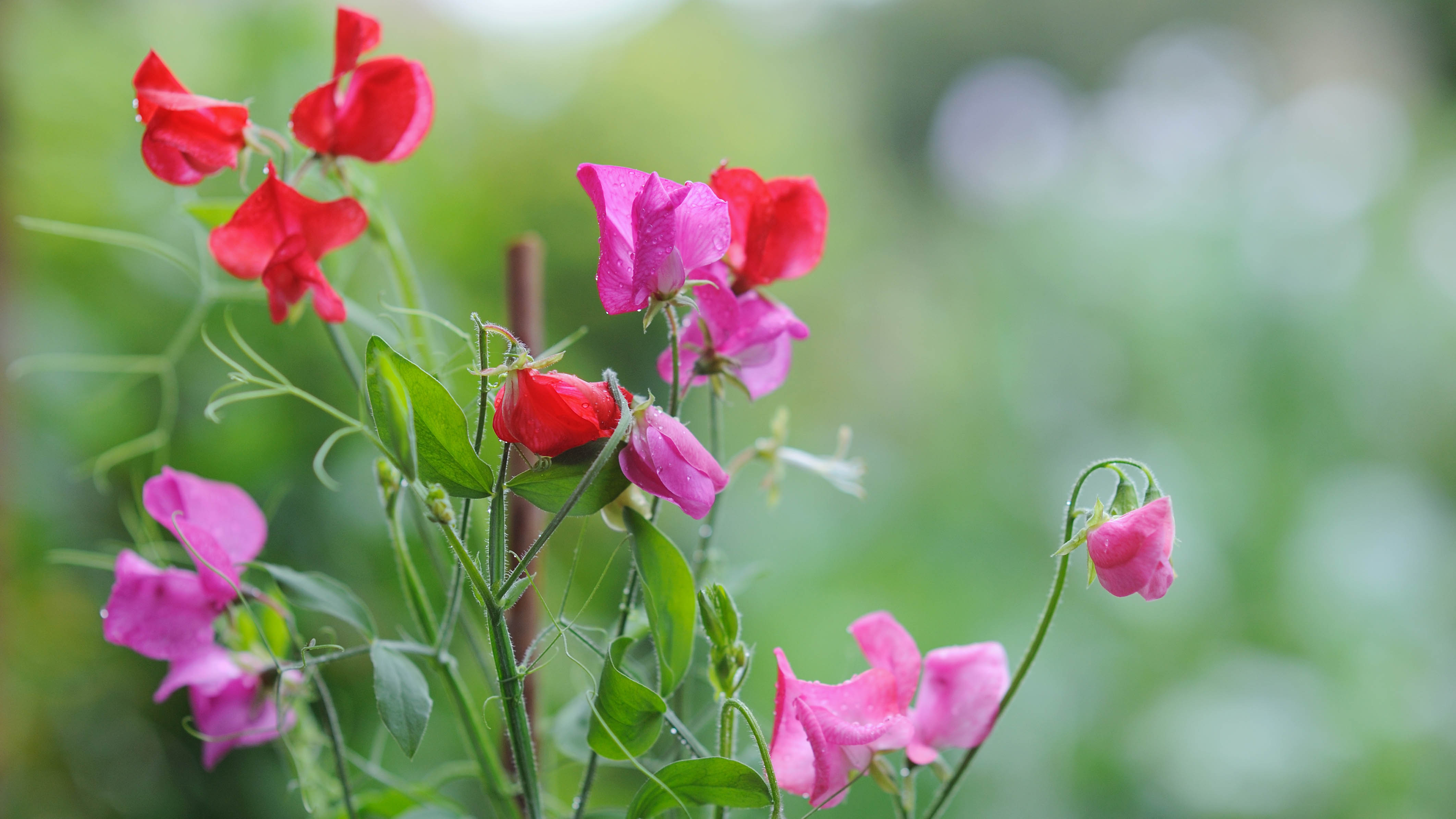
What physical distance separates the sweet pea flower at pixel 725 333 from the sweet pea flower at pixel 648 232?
20mm

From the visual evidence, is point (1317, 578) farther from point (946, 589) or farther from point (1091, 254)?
point (1091, 254)

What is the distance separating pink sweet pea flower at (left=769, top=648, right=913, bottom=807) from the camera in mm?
221

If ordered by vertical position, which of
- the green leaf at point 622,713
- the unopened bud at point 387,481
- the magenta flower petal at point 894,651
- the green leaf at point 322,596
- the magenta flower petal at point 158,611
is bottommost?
the magenta flower petal at point 158,611

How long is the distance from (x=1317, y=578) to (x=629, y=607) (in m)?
1.83

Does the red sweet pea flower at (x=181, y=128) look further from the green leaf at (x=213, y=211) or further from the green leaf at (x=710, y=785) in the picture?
the green leaf at (x=710, y=785)

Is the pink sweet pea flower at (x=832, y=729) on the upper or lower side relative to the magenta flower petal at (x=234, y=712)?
upper

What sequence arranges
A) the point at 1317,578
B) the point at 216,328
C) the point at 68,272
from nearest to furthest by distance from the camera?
1. the point at 216,328
2. the point at 68,272
3. the point at 1317,578

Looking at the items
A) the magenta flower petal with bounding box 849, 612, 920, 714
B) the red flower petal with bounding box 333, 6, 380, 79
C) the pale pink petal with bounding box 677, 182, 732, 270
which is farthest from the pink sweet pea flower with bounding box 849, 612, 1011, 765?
the red flower petal with bounding box 333, 6, 380, 79

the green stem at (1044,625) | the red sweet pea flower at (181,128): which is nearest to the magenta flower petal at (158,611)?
the red sweet pea flower at (181,128)

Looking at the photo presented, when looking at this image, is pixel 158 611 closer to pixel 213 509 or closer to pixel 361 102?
Result: pixel 213 509

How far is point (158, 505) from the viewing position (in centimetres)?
28

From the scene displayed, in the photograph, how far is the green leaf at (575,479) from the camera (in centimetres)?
20

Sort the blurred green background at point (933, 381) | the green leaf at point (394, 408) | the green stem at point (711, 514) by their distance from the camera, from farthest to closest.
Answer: the blurred green background at point (933, 381) → the green stem at point (711, 514) → the green leaf at point (394, 408)

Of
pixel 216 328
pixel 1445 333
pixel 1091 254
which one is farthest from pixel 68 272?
pixel 1445 333
